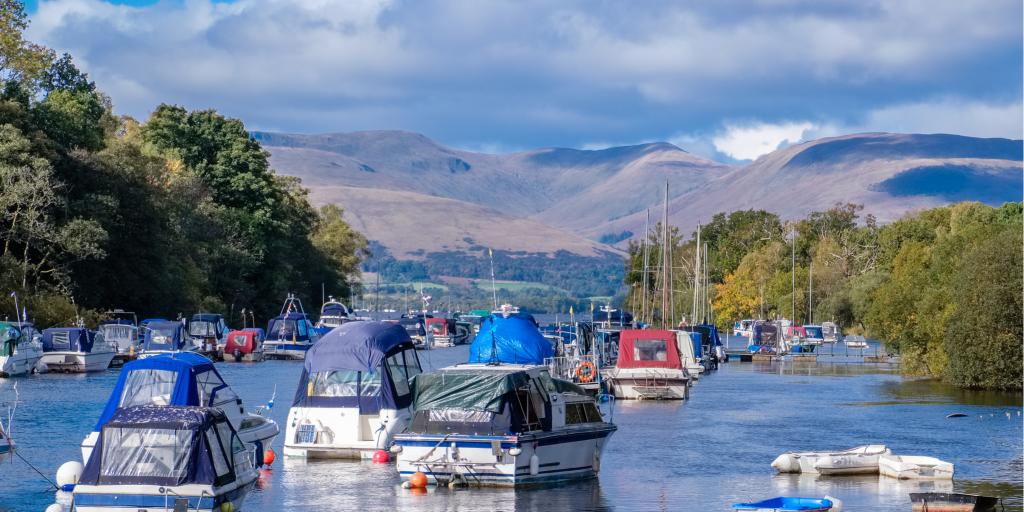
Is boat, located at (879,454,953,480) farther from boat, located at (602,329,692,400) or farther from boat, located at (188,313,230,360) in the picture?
boat, located at (188,313,230,360)

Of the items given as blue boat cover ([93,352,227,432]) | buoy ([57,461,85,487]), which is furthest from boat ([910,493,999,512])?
buoy ([57,461,85,487])

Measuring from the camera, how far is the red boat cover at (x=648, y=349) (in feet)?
219

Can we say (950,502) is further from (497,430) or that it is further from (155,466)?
(155,466)

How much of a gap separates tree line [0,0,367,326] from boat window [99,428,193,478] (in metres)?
58.8

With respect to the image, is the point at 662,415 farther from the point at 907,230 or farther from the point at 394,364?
the point at 907,230

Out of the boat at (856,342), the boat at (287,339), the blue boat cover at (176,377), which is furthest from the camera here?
the boat at (856,342)

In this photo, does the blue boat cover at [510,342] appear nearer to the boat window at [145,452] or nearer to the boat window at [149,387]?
the boat window at [149,387]

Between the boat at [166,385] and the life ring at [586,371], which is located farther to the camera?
the life ring at [586,371]

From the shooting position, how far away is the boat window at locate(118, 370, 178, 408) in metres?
35.3

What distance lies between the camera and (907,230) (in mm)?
143125

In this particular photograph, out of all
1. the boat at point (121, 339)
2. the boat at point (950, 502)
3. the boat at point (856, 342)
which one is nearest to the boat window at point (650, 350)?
the boat at point (121, 339)

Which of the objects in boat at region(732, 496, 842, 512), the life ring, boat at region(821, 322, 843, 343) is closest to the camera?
boat at region(732, 496, 842, 512)

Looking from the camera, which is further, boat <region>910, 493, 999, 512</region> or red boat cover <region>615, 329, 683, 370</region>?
red boat cover <region>615, 329, 683, 370</region>

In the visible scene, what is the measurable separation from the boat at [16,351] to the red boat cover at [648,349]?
31185mm
